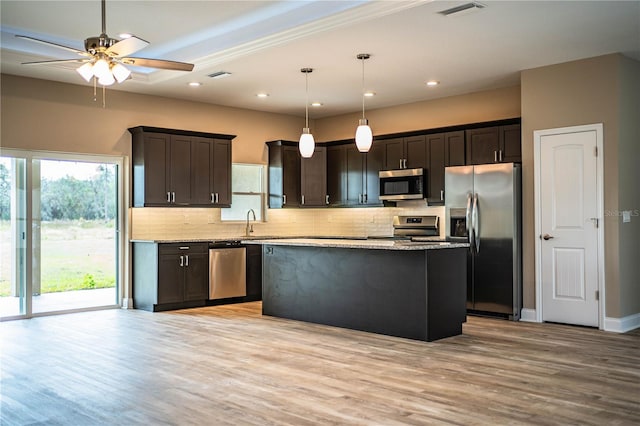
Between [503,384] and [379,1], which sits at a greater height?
[379,1]

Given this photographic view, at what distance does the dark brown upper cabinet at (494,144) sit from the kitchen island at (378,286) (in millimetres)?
1801

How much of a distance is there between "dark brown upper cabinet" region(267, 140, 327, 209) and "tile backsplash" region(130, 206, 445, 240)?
0.41m

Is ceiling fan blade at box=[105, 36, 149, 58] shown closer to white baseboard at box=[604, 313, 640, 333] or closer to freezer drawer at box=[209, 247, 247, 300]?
freezer drawer at box=[209, 247, 247, 300]

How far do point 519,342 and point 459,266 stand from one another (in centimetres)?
91

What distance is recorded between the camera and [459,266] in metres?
6.20

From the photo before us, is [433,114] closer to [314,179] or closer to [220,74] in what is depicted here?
[314,179]

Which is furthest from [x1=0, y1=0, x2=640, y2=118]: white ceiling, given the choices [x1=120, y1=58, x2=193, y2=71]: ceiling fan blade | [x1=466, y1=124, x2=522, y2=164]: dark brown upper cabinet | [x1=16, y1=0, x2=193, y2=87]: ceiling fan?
[x1=16, y1=0, x2=193, y2=87]: ceiling fan

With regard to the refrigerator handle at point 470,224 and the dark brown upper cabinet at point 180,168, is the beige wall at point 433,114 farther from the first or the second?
the dark brown upper cabinet at point 180,168

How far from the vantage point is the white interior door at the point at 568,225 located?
6543 millimetres

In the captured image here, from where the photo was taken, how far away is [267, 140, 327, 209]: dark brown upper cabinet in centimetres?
952

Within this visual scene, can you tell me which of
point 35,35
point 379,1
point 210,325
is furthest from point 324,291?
point 35,35

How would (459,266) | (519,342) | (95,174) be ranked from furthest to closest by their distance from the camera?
(95,174) < (459,266) < (519,342)

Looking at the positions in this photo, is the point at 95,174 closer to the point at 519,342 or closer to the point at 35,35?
the point at 35,35

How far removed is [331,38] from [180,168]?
11.0 feet
